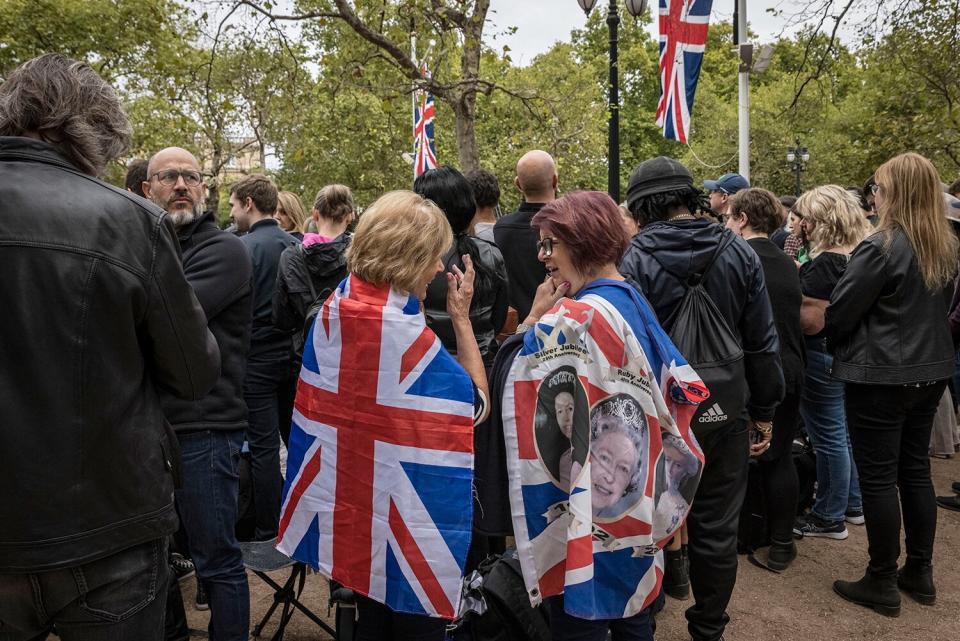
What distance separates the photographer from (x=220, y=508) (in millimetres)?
2875

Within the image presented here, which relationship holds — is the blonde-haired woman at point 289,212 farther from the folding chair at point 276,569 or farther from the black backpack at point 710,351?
the black backpack at point 710,351

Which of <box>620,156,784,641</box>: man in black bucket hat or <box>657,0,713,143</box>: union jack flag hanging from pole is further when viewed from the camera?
<box>657,0,713,143</box>: union jack flag hanging from pole

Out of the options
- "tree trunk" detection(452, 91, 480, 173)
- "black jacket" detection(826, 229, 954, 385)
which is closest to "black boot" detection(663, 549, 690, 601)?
"black jacket" detection(826, 229, 954, 385)

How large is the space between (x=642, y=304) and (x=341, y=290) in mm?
1008

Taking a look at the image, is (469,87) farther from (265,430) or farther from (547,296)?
(547,296)

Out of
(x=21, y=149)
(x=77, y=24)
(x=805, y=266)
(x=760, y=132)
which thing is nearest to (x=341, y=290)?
(x=21, y=149)

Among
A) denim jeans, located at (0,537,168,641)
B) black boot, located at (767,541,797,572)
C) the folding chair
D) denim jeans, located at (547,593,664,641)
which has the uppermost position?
denim jeans, located at (0,537,168,641)

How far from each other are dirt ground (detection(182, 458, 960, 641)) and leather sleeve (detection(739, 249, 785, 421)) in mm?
1237

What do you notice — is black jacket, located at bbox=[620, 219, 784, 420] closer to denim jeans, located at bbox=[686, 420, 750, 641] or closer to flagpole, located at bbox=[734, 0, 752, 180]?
denim jeans, located at bbox=[686, 420, 750, 641]

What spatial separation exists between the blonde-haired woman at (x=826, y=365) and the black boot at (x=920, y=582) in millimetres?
832

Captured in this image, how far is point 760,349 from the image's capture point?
10.5ft

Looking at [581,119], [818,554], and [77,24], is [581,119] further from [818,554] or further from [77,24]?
[818,554]

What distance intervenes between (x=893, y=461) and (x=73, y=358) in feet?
12.0

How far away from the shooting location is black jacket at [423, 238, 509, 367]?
311 cm
